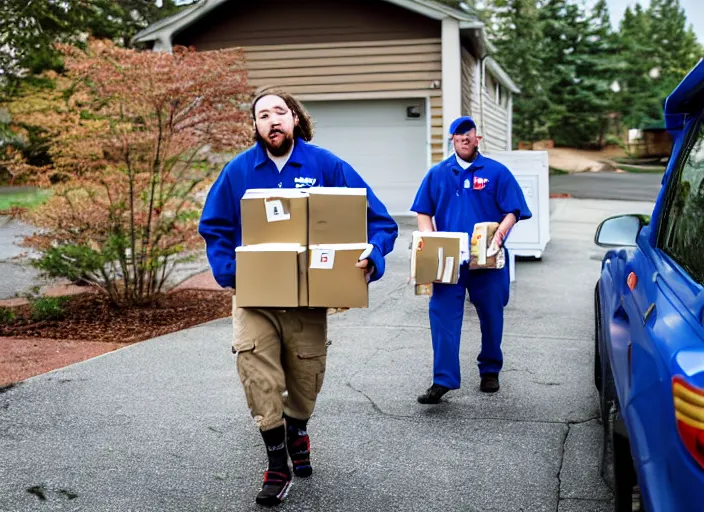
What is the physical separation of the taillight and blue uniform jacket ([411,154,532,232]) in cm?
371

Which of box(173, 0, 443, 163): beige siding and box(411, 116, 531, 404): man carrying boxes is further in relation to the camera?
box(173, 0, 443, 163): beige siding

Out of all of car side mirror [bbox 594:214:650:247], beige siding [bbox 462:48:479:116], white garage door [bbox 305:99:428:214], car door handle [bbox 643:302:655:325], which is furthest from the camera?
beige siding [bbox 462:48:479:116]

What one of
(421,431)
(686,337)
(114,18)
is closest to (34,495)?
(421,431)

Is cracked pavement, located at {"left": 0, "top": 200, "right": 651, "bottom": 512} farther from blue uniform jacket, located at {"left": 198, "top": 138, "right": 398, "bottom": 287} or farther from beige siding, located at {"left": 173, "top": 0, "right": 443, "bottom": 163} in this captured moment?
beige siding, located at {"left": 173, "top": 0, "right": 443, "bottom": 163}

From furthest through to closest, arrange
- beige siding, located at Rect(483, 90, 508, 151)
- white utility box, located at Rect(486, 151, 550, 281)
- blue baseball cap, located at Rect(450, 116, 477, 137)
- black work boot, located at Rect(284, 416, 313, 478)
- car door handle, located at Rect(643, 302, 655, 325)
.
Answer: beige siding, located at Rect(483, 90, 508, 151)
white utility box, located at Rect(486, 151, 550, 281)
blue baseball cap, located at Rect(450, 116, 477, 137)
black work boot, located at Rect(284, 416, 313, 478)
car door handle, located at Rect(643, 302, 655, 325)

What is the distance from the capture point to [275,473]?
3.98m

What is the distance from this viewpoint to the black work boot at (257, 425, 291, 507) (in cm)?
394

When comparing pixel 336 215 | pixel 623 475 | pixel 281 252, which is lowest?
pixel 623 475

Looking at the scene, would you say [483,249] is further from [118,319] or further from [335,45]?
[335,45]

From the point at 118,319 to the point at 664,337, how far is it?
732 centimetres

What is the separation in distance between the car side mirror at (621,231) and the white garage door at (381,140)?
41.9ft

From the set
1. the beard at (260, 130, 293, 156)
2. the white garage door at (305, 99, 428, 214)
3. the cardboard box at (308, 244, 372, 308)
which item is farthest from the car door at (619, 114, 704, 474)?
the white garage door at (305, 99, 428, 214)

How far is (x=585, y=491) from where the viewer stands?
13.4ft

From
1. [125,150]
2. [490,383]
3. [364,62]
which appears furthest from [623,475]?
[364,62]
